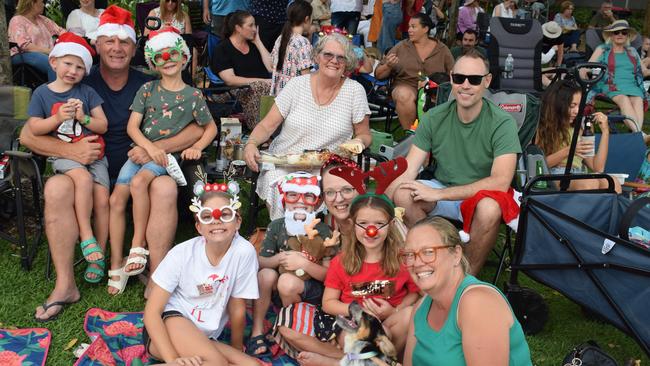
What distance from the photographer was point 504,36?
7.60m

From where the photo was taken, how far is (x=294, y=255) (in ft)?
12.1

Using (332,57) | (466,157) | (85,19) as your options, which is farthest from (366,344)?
(85,19)

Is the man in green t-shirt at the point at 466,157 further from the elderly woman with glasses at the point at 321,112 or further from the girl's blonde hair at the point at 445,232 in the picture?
the girl's blonde hair at the point at 445,232

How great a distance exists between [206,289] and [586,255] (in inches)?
71.8

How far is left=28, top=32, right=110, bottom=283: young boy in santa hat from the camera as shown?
165 inches

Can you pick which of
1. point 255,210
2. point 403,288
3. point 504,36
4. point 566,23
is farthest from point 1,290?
point 566,23

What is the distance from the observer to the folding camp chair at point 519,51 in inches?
296

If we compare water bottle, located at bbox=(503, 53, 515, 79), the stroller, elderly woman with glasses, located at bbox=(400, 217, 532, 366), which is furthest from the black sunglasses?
water bottle, located at bbox=(503, 53, 515, 79)

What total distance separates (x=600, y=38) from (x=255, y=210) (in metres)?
6.17

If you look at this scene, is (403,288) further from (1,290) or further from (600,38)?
(600,38)

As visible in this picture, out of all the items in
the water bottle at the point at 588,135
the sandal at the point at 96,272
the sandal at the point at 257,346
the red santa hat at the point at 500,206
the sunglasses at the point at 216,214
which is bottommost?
the sandal at the point at 257,346

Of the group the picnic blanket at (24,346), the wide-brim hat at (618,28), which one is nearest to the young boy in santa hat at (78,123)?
the picnic blanket at (24,346)

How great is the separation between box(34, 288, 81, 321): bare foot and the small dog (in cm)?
190

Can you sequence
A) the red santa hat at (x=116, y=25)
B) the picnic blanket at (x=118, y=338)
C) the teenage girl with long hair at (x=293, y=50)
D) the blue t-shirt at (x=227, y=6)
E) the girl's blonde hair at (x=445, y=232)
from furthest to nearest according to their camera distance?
the blue t-shirt at (x=227, y=6)
the teenage girl with long hair at (x=293, y=50)
the red santa hat at (x=116, y=25)
the picnic blanket at (x=118, y=338)
the girl's blonde hair at (x=445, y=232)
